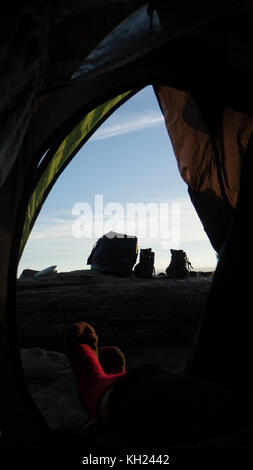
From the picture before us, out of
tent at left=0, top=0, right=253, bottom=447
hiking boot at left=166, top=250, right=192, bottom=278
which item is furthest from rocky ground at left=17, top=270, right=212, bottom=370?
hiking boot at left=166, top=250, right=192, bottom=278

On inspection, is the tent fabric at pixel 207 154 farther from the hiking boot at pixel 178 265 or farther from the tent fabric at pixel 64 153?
the hiking boot at pixel 178 265

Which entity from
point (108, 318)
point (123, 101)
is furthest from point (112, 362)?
point (123, 101)

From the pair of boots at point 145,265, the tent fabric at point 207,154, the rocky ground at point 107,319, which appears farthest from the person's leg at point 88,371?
the pair of boots at point 145,265

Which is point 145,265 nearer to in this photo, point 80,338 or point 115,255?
point 115,255

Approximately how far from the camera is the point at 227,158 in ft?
8.23

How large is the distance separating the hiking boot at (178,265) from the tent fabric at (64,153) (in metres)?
1.61

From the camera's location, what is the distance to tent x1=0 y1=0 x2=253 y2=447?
0.75 m

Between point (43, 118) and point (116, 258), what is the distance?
7.81ft

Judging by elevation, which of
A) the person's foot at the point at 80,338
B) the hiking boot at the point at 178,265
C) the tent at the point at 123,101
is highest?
the tent at the point at 123,101

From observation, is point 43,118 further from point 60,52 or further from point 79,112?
point 60,52

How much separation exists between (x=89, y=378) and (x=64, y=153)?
187cm

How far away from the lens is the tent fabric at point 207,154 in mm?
2451

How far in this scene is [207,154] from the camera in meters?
2.62

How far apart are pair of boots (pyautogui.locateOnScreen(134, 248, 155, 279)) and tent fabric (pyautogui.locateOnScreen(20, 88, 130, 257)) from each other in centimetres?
131
